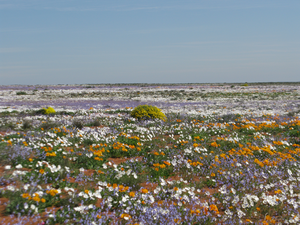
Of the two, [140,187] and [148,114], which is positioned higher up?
[148,114]

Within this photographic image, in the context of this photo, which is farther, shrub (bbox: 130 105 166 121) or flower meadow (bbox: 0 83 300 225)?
shrub (bbox: 130 105 166 121)

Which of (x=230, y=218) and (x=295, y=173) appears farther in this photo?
(x=295, y=173)

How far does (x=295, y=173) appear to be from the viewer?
689cm

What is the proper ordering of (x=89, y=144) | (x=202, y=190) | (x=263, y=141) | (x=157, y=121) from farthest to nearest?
(x=157, y=121) → (x=263, y=141) → (x=89, y=144) → (x=202, y=190)

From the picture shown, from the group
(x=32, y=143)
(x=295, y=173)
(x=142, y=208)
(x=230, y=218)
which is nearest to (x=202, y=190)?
(x=230, y=218)

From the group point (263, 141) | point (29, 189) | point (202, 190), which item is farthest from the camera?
point (263, 141)

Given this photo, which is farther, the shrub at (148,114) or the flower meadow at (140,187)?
the shrub at (148,114)

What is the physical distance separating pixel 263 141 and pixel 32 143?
28.8ft

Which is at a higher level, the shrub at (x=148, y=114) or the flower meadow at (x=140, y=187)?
the shrub at (x=148, y=114)

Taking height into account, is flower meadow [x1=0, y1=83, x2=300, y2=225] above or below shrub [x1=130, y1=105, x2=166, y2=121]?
below

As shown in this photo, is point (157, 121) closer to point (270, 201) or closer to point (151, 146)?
point (151, 146)

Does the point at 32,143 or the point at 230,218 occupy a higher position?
the point at 32,143

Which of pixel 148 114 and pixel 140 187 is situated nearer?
pixel 140 187

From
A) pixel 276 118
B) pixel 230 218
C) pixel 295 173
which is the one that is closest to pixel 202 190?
pixel 230 218
